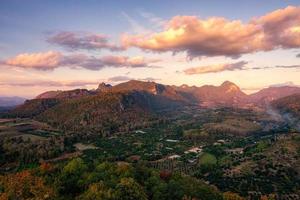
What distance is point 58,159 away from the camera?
19962 cm

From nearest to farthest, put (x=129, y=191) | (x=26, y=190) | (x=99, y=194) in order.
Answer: (x=99, y=194)
(x=129, y=191)
(x=26, y=190)

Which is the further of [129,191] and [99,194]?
[129,191]

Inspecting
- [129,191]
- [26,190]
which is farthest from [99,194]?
[26,190]

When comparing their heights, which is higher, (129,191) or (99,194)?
(99,194)

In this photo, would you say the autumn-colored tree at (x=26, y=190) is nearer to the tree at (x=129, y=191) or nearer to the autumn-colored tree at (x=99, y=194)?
the autumn-colored tree at (x=99, y=194)

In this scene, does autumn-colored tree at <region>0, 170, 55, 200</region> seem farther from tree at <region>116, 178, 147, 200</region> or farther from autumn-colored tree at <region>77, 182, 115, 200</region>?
tree at <region>116, 178, 147, 200</region>

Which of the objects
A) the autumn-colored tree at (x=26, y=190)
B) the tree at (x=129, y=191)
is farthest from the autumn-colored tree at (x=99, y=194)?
the autumn-colored tree at (x=26, y=190)

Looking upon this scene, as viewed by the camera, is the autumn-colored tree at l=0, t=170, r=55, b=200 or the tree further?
the autumn-colored tree at l=0, t=170, r=55, b=200

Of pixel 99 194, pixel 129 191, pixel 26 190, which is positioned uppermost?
pixel 26 190

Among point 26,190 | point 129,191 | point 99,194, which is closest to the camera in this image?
point 99,194

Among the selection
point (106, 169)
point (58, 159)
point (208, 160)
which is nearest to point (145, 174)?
point (106, 169)

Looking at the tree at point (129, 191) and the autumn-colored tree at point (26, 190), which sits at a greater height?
the autumn-colored tree at point (26, 190)

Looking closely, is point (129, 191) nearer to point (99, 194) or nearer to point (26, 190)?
point (99, 194)

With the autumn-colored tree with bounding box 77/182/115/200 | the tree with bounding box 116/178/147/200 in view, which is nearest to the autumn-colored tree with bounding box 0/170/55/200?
the autumn-colored tree with bounding box 77/182/115/200
